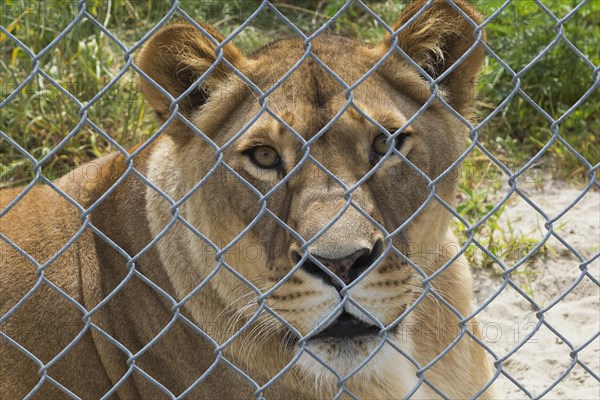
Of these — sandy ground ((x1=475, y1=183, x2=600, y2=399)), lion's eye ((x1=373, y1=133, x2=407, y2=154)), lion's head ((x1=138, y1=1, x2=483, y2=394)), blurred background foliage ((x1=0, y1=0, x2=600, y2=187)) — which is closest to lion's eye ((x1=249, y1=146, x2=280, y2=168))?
lion's head ((x1=138, y1=1, x2=483, y2=394))

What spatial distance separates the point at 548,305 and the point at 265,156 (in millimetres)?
1873

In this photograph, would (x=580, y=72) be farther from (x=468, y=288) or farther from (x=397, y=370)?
(x=397, y=370)

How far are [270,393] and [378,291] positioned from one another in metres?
0.59

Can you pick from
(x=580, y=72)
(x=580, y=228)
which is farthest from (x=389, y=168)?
(x=580, y=72)

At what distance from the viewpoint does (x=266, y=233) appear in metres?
2.88

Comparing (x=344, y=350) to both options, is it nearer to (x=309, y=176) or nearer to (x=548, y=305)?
(x=309, y=176)

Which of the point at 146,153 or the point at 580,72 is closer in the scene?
the point at 146,153

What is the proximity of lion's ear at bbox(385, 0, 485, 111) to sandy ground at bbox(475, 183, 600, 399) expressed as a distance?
3.33 ft

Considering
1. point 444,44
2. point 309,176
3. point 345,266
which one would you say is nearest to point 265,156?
point 309,176

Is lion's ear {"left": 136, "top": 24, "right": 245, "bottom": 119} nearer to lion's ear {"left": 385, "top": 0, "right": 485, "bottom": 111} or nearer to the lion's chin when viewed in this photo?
lion's ear {"left": 385, "top": 0, "right": 485, "bottom": 111}

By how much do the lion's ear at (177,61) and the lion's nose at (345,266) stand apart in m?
0.75

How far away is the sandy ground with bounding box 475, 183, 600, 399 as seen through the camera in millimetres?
3977

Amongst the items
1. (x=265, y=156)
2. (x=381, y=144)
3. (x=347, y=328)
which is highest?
(x=381, y=144)

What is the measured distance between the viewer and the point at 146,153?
3.46 meters
